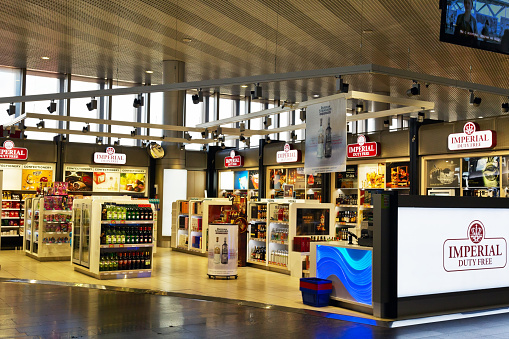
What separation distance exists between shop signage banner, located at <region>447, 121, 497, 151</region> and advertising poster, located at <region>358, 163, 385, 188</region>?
2307 millimetres

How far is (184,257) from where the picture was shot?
14352 millimetres

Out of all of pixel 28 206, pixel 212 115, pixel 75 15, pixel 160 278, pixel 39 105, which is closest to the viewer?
pixel 160 278

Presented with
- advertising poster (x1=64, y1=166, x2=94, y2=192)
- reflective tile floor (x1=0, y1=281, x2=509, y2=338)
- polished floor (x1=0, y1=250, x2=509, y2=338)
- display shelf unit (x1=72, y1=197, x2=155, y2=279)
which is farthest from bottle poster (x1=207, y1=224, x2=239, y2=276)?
advertising poster (x1=64, y1=166, x2=94, y2=192)

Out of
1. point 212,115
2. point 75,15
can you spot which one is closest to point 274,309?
point 75,15

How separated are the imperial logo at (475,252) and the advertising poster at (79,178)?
12.7 m

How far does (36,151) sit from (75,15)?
21.6 feet

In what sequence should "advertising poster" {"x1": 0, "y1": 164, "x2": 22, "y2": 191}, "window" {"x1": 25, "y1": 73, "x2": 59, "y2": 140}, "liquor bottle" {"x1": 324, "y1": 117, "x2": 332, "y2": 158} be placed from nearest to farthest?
"liquor bottle" {"x1": 324, "y1": 117, "x2": 332, "y2": 158}
"advertising poster" {"x1": 0, "y1": 164, "x2": 22, "y2": 191}
"window" {"x1": 25, "y1": 73, "x2": 59, "y2": 140}

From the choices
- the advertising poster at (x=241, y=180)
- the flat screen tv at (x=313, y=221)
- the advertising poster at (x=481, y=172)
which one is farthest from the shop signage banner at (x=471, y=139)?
the advertising poster at (x=241, y=180)

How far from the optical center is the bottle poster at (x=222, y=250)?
34.7ft

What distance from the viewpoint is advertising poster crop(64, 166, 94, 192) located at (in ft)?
57.3

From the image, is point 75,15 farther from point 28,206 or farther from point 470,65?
point 470,65

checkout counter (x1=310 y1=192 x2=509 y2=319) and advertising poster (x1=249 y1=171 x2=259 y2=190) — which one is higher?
advertising poster (x1=249 y1=171 x2=259 y2=190)

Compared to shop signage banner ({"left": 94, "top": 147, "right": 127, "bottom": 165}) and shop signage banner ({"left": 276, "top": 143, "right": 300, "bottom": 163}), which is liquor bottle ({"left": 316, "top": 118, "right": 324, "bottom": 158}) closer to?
shop signage banner ({"left": 276, "top": 143, "right": 300, "bottom": 163})

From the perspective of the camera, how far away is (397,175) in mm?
13672
